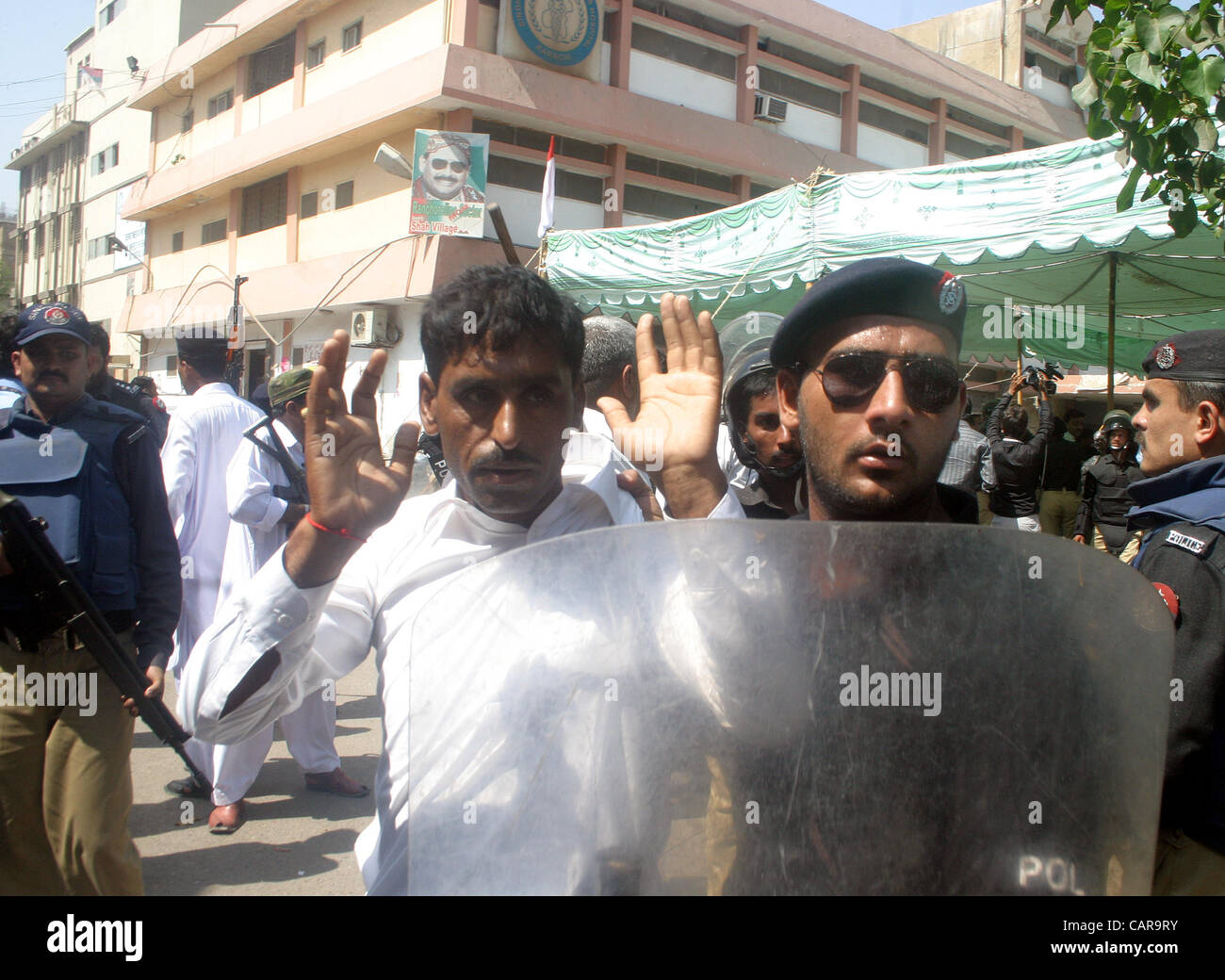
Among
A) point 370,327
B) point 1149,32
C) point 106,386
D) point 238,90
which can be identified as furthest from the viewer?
point 238,90

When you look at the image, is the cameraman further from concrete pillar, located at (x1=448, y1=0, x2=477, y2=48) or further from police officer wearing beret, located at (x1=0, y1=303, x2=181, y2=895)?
concrete pillar, located at (x1=448, y1=0, x2=477, y2=48)

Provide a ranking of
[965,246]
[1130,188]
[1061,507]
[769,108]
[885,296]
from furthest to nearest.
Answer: [769,108] < [1061,507] < [965,246] < [1130,188] < [885,296]

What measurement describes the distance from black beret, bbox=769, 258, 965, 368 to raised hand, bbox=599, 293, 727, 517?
0.89ft

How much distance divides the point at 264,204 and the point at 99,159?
521 inches

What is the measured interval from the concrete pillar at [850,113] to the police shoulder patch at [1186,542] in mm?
20555

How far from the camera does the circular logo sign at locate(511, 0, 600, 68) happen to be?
1594 centimetres

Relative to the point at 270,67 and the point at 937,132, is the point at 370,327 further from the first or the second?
the point at 937,132

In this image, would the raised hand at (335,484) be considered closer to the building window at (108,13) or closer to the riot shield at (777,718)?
the riot shield at (777,718)

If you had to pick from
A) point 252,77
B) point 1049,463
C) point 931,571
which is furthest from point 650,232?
point 252,77

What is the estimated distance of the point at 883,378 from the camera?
1332 mm

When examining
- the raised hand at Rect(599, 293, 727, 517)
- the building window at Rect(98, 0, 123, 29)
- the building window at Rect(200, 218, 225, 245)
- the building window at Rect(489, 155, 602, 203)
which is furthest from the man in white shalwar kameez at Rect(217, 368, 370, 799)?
the building window at Rect(98, 0, 123, 29)

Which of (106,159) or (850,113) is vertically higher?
(106,159)

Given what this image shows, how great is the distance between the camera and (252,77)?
2073 centimetres

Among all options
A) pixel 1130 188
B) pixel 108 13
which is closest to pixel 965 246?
pixel 1130 188
